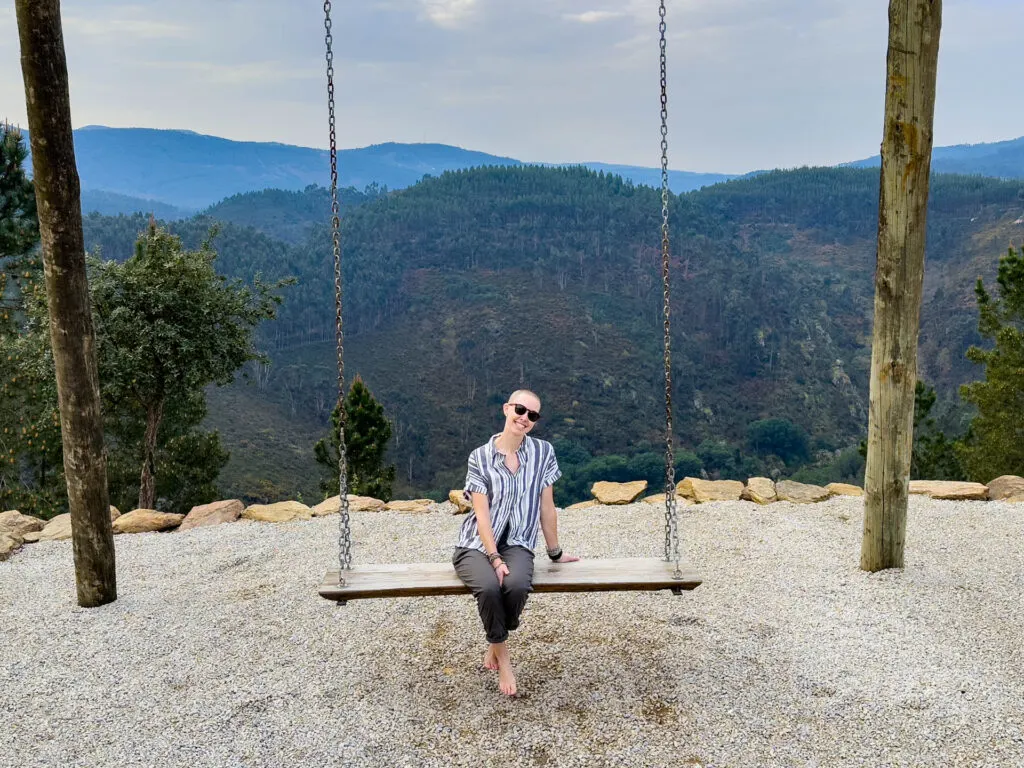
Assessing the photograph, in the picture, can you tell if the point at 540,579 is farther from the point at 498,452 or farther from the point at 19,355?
the point at 19,355

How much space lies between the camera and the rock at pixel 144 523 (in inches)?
317

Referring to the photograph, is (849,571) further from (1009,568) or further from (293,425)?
(293,425)

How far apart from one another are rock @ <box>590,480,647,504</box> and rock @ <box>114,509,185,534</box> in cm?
424

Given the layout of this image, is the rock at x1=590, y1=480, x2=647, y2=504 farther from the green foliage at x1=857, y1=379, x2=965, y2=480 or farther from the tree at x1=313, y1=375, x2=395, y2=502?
the green foliage at x1=857, y1=379, x2=965, y2=480

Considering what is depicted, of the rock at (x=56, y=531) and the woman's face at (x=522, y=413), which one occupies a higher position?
the woman's face at (x=522, y=413)

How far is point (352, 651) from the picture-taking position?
16.1 ft

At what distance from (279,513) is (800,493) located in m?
5.28

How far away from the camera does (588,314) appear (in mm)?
82625

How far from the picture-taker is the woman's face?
427 centimetres

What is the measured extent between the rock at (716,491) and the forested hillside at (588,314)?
33.0 meters

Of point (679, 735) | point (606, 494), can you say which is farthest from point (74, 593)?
point (606, 494)

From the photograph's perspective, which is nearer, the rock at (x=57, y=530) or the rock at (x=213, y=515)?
the rock at (x=57, y=530)

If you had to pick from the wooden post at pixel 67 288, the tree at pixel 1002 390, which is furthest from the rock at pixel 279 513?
the tree at pixel 1002 390

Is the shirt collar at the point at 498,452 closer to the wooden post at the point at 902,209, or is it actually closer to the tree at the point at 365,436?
the wooden post at the point at 902,209
